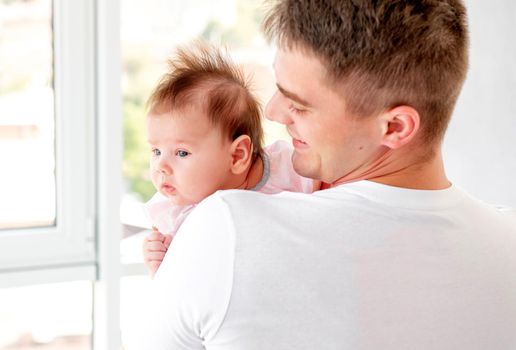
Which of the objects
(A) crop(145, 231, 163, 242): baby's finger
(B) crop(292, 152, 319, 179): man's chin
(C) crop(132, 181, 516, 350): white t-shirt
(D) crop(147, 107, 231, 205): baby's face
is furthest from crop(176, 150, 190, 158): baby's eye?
(C) crop(132, 181, 516, 350): white t-shirt

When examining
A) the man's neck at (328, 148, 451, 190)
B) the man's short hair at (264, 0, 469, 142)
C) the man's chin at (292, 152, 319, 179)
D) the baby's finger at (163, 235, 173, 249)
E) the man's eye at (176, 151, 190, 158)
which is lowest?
the baby's finger at (163, 235, 173, 249)

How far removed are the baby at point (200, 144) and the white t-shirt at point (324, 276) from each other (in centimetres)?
40

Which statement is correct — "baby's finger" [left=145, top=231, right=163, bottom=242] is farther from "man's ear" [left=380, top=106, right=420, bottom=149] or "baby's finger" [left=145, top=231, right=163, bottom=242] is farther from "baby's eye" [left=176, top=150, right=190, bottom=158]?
"man's ear" [left=380, top=106, right=420, bottom=149]

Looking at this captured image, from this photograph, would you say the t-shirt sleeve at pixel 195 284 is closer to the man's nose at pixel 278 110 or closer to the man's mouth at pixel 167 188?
the man's nose at pixel 278 110

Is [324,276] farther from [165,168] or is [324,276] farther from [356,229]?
[165,168]

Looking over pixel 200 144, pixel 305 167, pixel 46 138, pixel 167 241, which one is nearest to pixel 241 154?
pixel 200 144

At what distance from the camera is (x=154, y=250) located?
131 cm

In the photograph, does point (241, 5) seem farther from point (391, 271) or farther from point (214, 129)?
point (391, 271)

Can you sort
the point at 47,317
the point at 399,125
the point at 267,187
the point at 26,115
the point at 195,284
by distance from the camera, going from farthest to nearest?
the point at 47,317 < the point at 26,115 < the point at 267,187 < the point at 399,125 < the point at 195,284

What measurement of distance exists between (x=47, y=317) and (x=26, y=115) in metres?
0.64

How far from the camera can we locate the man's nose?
3.44ft

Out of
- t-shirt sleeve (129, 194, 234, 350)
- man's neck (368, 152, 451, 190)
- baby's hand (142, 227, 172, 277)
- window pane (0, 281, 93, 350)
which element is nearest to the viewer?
t-shirt sleeve (129, 194, 234, 350)

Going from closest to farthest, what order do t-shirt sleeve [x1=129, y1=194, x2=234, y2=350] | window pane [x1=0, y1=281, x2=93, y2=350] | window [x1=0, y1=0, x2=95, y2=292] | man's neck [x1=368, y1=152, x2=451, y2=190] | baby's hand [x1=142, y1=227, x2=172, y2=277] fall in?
t-shirt sleeve [x1=129, y1=194, x2=234, y2=350], man's neck [x1=368, y1=152, x2=451, y2=190], baby's hand [x1=142, y1=227, x2=172, y2=277], window [x1=0, y1=0, x2=95, y2=292], window pane [x1=0, y1=281, x2=93, y2=350]

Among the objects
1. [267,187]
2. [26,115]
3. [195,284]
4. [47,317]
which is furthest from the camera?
[47,317]
